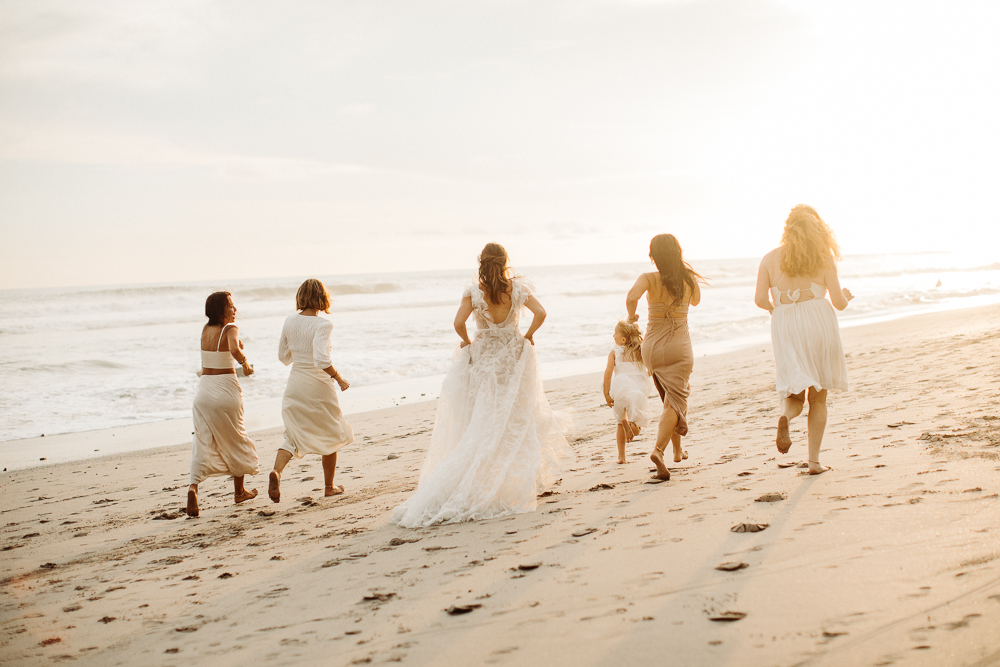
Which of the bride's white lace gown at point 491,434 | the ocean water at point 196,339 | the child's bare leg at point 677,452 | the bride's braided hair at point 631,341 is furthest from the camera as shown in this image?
the ocean water at point 196,339

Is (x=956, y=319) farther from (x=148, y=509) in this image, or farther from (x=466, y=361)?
(x=148, y=509)

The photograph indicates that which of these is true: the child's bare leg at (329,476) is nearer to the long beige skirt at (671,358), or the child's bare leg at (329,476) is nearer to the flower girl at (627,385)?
the flower girl at (627,385)

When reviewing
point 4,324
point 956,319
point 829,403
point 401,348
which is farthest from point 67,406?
point 4,324

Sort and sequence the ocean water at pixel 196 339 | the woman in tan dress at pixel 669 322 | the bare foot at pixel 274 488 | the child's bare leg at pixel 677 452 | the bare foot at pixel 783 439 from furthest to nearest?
the ocean water at pixel 196 339 → the bare foot at pixel 274 488 → the child's bare leg at pixel 677 452 → the woman in tan dress at pixel 669 322 → the bare foot at pixel 783 439

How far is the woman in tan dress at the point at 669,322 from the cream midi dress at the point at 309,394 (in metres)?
2.61

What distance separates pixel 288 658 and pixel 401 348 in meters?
17.2

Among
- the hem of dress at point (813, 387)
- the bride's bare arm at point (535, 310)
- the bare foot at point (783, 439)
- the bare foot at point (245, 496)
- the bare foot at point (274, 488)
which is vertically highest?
the bride's bare arm at point (535, 310)

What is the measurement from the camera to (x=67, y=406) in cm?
1223

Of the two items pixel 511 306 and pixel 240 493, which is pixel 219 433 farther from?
pixel 511 306

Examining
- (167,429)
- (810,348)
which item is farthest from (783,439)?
(167,429)

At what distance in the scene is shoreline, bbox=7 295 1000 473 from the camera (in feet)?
29.0

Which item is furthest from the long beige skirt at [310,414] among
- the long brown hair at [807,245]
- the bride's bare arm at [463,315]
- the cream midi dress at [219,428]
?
the long brown hair at [807,245]

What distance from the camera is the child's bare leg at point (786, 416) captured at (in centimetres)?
452

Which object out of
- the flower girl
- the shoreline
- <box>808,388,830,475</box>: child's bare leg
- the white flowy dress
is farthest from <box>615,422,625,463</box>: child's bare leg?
the shoreline
